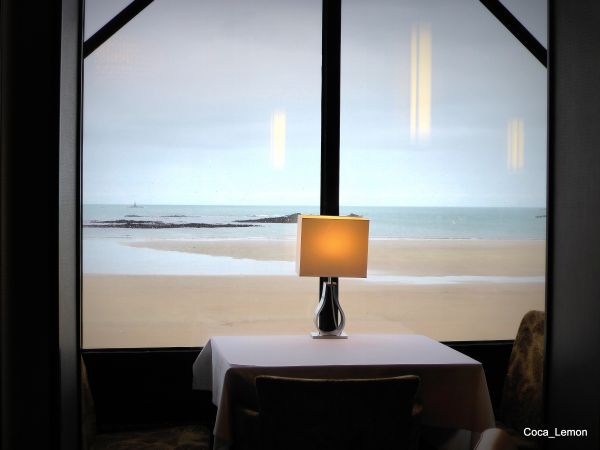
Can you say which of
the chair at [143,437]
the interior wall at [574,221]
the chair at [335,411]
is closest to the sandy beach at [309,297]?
the chair at [143,437]

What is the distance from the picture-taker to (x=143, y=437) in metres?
2.83

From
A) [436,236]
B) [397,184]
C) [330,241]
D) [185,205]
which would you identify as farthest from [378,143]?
[185,205]

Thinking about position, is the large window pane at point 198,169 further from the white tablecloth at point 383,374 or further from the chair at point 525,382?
the chair at point 525,382

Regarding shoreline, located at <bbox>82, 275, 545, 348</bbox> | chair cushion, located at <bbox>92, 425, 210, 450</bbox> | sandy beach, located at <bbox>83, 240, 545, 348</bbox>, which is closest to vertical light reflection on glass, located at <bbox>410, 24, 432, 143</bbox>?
sandy beach, located at <bbox>83, 240, 545, 348</bbox>

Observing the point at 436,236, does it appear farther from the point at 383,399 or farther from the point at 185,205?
the point at 383,399

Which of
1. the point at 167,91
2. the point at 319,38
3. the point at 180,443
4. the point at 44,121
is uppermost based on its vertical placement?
the point at 319,38

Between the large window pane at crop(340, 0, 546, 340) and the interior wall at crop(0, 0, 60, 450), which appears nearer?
the interior wall at crop(0, 0, 60, 450)

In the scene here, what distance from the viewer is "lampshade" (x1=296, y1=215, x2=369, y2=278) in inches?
133

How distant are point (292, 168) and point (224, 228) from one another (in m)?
0.53

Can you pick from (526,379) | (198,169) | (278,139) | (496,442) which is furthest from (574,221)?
(198,169)

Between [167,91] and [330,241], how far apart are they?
1.32 meters

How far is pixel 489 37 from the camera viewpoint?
412 cm

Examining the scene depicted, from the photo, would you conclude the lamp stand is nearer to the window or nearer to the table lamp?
the table lamp


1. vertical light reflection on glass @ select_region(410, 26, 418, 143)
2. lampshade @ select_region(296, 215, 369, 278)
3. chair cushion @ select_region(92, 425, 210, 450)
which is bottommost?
chair cushion @ select_region(92, 425, 210, 450)
